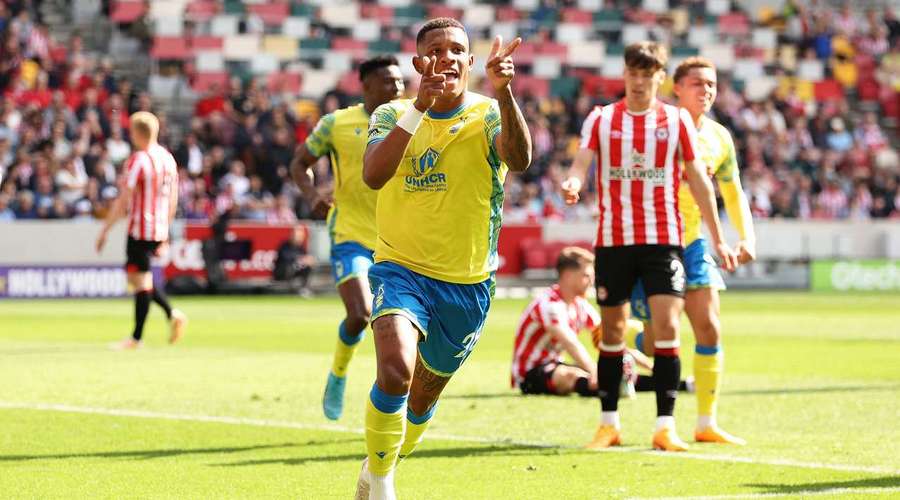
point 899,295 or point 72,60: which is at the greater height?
point 72,60

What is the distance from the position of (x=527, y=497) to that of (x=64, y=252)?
2390 cm

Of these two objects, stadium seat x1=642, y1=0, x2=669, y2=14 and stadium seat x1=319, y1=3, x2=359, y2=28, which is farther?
stadium seat x1=642, y1=0, x2=669, y2=14

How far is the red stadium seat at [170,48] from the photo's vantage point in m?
34.8

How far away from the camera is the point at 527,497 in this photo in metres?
6.84

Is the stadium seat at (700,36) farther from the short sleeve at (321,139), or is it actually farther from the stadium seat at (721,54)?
the short sleeve at (321,139)

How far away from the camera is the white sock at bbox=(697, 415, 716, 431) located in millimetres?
9078

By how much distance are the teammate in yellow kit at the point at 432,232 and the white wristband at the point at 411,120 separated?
1.6 inches

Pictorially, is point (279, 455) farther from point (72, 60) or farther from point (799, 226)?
point (799, 226)

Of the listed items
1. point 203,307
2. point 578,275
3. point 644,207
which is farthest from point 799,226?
point 644,207

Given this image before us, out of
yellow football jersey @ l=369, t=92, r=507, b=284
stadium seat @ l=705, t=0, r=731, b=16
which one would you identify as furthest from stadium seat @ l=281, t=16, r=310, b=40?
yellow football jersey @ l=369, t=92, r=507, b=284

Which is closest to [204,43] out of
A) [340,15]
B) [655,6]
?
[340,15]

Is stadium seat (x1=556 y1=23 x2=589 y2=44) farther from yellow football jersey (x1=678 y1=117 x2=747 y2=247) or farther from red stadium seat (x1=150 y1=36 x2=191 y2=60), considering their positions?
yellow football jersey (x1=678 y1=117 x2=747 y2=247)

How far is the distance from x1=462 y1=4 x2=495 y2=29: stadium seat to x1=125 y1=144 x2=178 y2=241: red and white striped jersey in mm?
23487

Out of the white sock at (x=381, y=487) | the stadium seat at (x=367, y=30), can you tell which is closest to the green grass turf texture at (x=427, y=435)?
the white sock at (x=381, y=487)
